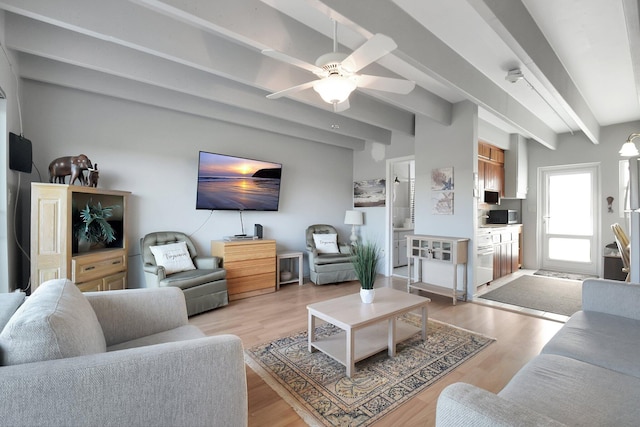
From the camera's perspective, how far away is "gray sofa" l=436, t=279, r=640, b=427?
82cm

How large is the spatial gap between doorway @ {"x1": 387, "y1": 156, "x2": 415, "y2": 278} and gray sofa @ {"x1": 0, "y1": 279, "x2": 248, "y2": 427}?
415cm

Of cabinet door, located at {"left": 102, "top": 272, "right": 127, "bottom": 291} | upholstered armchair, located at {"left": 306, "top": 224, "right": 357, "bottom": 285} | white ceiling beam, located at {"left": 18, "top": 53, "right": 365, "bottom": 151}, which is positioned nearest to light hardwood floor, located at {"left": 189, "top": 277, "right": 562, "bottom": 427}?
upholstered armchair, located at {"left": 306, "top": 224, "right": 357, "bottom": 285}

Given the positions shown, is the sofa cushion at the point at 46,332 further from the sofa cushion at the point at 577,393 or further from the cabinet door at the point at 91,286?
the cabinet door at the point at 91,286

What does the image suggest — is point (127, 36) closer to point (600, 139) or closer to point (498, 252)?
point (498, 252)

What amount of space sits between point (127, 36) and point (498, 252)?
540 cm

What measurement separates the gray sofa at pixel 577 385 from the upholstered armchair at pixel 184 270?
279 centimetres

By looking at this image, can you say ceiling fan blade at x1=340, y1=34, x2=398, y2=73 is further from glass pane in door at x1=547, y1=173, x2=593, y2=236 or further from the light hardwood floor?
glass pane in door at x1=547, y1=173, x2=593, y2=236

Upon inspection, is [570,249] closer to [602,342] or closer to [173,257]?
[602,342]

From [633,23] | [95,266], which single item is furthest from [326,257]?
[633,23]

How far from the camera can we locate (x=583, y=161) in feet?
16.5

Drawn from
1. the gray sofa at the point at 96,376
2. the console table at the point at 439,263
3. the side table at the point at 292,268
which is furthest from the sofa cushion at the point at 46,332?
the console table at the point at 439,263

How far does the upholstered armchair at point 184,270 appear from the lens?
3.02 m

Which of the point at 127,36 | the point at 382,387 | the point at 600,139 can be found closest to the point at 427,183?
the point at 382,387

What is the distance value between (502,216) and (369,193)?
2494 millimetres
